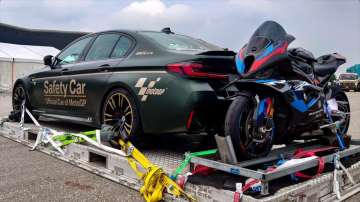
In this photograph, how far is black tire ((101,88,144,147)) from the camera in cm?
389

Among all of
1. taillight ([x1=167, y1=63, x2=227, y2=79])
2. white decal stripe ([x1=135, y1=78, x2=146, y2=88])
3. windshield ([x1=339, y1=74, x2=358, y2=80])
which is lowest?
windshield ([x1=339, y1=74, x2=358, y2=80])

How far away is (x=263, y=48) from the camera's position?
10.3ft

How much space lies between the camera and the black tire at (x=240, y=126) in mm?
2879

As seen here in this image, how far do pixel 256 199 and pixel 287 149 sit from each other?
1500 mm

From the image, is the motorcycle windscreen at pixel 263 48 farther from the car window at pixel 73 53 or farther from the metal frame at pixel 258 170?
the car window at pixel 73 53

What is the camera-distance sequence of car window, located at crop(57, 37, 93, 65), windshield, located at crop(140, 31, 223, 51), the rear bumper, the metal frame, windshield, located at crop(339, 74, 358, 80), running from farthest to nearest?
windshield, located at crop(339, 74, 358, 80), car window, located at crop(57, 37, 93, 65), windshield, located at crop(140, 31, 223, 51), the rear bumper, the metal frame

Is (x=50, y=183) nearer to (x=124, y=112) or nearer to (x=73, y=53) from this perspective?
(x=124, y=112)

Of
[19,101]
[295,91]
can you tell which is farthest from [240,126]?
[19,101]

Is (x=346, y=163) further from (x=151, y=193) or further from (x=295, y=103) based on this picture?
(x=151, y=193)

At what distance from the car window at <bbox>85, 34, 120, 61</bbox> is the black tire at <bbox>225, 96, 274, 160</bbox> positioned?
2139mm

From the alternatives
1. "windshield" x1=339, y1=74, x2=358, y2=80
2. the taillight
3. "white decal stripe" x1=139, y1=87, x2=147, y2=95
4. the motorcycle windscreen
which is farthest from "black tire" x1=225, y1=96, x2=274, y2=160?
"windshield" x1=339, y1=74, x2=358, y2=80

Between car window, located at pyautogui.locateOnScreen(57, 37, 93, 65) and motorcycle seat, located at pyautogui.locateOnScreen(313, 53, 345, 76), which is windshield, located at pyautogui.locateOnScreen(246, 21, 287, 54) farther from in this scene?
Answer: car window, located at pyautogui.locateOnScreen(57, 37, 93, 65)

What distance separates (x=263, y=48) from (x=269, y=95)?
0.39 metres

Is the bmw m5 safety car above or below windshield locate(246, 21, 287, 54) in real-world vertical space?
below
